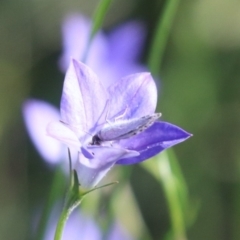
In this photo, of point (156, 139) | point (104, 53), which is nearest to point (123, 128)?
point (156, 139)

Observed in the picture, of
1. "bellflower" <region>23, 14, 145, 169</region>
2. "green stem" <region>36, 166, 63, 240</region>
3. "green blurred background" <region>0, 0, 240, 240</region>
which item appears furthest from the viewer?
"green blurred background" <region>0, 0, 240, 240</region>

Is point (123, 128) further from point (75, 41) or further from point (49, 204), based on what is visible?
point (75, 41)

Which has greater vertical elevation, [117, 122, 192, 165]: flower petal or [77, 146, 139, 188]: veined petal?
[117, 122, 192, 165]: flower petal

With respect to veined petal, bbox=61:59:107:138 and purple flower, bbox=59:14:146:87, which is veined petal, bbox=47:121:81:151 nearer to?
veined petal, bbox=61:59:107:138

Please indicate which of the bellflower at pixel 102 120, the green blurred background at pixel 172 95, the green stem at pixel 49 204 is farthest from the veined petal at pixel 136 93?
the green blurred background at pixel 172 95

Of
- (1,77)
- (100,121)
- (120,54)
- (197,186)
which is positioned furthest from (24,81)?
(100,121)

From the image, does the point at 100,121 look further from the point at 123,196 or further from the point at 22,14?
the point at 22,14

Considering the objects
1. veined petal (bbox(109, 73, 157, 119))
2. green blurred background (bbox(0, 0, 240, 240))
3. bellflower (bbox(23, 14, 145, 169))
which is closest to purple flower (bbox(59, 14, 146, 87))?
bellflower (bbox(23, 14, 145, 169))

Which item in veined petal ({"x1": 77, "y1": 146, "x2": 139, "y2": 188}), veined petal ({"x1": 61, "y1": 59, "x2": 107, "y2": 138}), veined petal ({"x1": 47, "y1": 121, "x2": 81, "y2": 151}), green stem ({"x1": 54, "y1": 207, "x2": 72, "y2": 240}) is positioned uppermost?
veined petal ({"x1": 61, "y1": 59, "x2": 107, "y2": 138})
